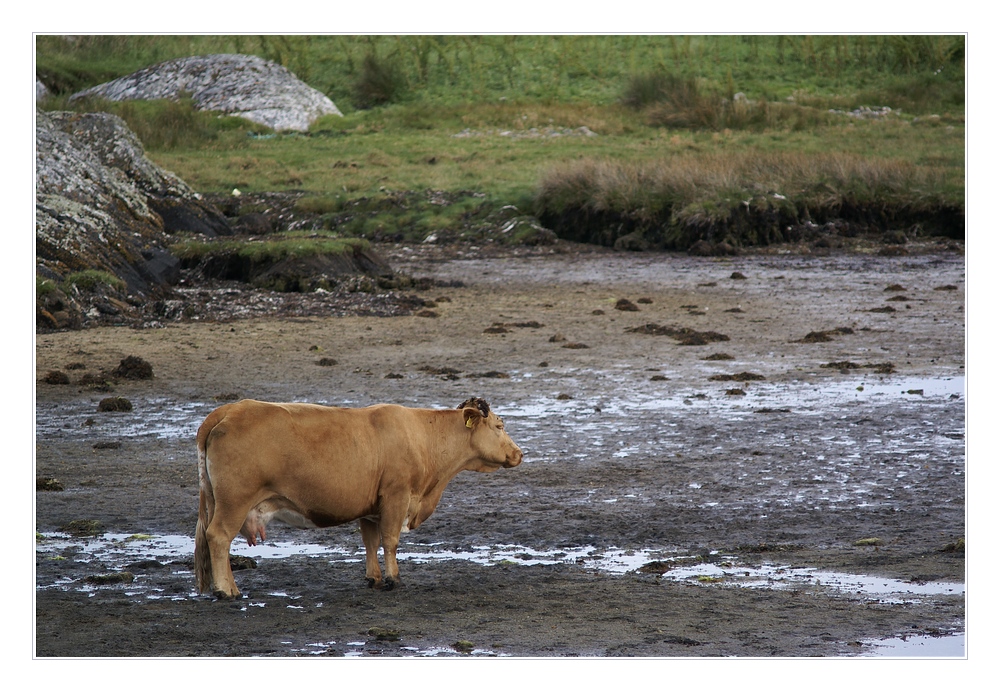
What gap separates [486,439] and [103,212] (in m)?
15.6

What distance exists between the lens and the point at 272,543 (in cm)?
887

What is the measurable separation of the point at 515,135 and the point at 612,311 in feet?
60.5

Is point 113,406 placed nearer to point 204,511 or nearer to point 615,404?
point 615,404

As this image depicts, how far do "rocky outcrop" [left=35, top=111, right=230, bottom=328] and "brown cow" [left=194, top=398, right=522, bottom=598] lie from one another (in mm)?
10913

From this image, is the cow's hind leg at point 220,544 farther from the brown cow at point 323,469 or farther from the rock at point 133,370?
the rock at point 133,370

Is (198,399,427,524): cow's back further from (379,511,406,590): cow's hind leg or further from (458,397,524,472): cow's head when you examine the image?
(458,397,524,472): cow's head

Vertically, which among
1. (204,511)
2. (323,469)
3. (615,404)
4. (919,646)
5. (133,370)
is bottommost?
(919,646)

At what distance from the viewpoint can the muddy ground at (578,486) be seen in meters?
6.98

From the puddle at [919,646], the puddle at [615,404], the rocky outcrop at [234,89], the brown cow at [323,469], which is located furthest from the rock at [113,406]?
the rocky outcrop at [234,89]

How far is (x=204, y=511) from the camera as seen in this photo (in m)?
7.38

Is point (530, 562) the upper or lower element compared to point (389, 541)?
lower

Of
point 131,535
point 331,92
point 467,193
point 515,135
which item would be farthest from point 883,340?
point 331,92

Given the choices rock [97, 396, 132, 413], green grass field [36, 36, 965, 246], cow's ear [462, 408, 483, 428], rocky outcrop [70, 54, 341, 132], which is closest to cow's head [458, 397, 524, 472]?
cow's ear [462, 408, 483, 428]

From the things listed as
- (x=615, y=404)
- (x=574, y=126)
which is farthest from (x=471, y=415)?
(x=574, y=126)
